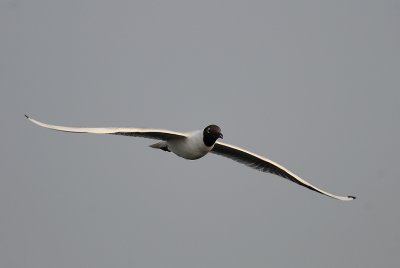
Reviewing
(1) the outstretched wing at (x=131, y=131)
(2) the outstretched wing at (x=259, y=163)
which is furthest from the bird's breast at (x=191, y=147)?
(2) the outstretched wing at (x=259, y=163)

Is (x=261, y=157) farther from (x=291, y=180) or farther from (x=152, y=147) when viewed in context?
(x=152, y=147)

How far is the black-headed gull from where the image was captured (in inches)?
976

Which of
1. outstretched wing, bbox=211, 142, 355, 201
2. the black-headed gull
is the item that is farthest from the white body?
outstretched wing, bbox=211, 142, 355, 201

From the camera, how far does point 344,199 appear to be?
30.8m

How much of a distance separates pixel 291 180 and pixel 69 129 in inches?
436

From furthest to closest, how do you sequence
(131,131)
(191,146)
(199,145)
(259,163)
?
(259,163)
(191,146)
(199,145)
(131,131)

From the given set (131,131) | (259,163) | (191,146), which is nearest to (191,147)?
(191,146)

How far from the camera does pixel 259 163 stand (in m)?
30.7

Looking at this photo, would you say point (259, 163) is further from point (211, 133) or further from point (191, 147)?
point (211, 133)

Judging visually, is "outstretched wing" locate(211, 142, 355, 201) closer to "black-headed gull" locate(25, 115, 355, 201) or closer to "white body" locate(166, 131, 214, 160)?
"black-headed gull" locate(25, 115, 355, 201)

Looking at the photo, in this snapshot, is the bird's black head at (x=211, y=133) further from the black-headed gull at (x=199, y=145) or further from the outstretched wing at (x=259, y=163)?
Result: the outstretched wing at (x=259, y=163)

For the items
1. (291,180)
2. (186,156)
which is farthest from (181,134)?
(291,180)

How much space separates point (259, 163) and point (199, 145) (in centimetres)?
Result: 446

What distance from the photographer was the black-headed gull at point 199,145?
24.8 meters
